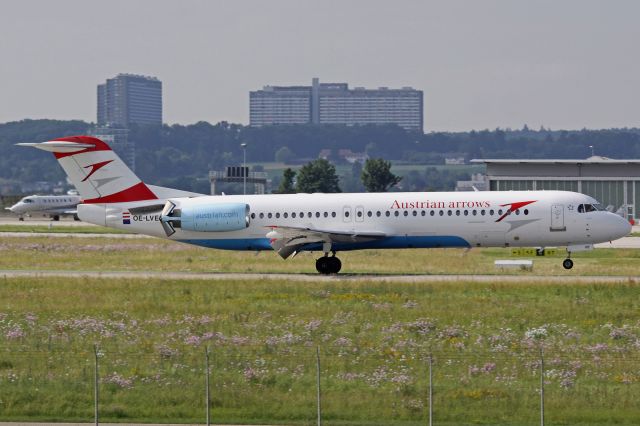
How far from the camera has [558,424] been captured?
23.3 meters

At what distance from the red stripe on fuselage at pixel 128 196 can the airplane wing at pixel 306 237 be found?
5588mm

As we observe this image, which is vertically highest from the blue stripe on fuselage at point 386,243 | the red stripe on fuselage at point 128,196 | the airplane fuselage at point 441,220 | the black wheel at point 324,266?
the red stripe on fuselage at point 128,196

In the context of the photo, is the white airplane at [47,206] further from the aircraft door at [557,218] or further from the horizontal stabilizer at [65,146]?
the aircraft door at [557,218]

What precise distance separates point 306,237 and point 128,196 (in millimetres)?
7586

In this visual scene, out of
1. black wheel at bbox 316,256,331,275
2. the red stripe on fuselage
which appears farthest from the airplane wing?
the red stripe on fuselage

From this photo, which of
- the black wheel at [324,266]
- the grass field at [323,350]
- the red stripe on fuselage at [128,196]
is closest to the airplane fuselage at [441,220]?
the black wheel at [324,266]

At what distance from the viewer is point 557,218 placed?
153 feet

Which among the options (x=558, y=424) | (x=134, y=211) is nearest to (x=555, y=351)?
(x=558, y=424)

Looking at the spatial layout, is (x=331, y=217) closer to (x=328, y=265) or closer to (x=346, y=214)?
(x=346, y=214)

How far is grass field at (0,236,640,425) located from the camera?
24.3 metres

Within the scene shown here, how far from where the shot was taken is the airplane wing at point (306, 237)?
46050mm

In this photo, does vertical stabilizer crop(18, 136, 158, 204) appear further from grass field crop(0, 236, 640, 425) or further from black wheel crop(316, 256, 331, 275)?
black wheel crop(316, 256, 331, 275)

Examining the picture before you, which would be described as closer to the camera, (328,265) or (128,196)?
(328,265)

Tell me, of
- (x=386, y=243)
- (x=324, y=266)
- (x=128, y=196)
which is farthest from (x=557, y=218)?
(x=128, y=196)
